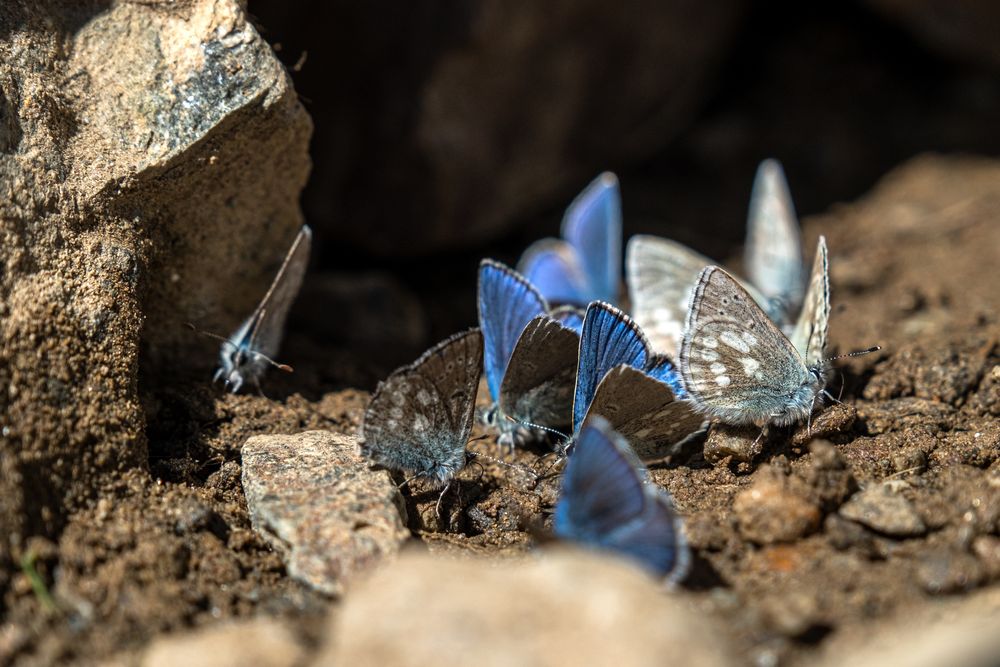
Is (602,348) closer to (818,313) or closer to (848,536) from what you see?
(818,313)

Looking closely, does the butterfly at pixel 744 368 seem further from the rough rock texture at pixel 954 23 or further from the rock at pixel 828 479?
the rough rock texture at pixel 954 23

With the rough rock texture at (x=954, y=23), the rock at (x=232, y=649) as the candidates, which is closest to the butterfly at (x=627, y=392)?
the rock at (x=232, y=649)

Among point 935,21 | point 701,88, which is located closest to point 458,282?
point 701,88

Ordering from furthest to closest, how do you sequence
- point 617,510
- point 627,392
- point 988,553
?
point 627,392, point 988,553, point 617,510

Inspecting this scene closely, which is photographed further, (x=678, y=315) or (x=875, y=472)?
(x=678, y=315)

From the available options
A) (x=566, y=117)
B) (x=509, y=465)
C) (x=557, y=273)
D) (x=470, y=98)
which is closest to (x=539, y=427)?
(x=509, y=465)

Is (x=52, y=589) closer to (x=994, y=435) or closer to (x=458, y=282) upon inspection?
(x=994, y=435)
